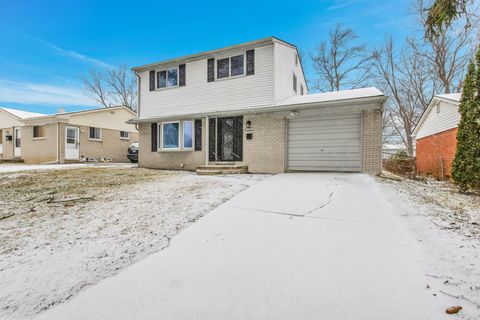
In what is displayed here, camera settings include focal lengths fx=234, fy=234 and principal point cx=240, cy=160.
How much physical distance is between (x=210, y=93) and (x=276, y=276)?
31.9 ft

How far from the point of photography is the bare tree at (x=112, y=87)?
29109 millimetres

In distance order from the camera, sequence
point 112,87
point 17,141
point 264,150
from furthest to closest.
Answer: point 112,87 < point 17,141 < point 264,150

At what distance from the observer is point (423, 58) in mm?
18500

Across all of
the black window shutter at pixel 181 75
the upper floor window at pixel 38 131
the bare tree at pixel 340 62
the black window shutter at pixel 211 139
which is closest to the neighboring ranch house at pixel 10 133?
the upper floor window at pixel 38 131

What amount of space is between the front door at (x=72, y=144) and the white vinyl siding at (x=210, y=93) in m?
7.78

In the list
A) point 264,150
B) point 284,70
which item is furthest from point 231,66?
point 264,150

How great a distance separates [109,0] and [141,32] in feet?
26.6

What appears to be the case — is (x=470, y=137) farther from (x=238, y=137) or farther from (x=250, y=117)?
(x=238, y=137)

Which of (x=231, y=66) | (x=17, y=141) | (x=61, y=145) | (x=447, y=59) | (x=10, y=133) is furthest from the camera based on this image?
(x=10, y=133)

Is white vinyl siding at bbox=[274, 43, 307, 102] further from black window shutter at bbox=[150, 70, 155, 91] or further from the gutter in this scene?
black window shutter at bbox=[150, 70, 155, 91]

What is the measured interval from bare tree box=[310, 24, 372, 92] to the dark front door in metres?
15.3

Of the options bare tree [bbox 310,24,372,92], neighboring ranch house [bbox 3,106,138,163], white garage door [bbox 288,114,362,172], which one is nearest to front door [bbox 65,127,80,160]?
neighboring ranch house [bbox 3,106,138,163]

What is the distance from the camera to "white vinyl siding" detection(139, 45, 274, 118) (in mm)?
9711

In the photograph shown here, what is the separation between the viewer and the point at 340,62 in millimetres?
21562
